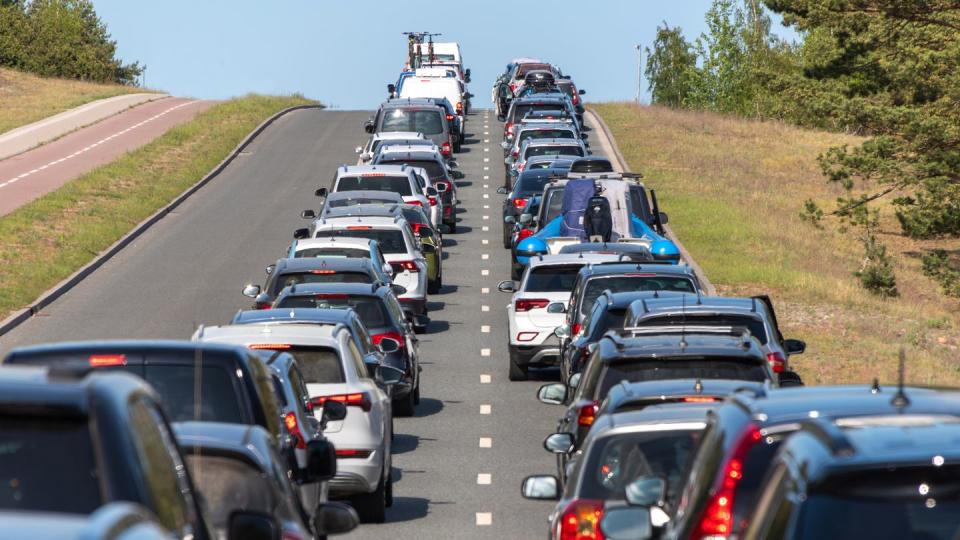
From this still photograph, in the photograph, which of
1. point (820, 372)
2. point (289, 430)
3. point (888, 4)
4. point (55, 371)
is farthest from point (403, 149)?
point (55, 371)

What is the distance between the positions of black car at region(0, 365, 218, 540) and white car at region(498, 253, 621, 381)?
1858 cm

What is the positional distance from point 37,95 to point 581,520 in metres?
75.9

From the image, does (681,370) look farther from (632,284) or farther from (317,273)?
(317,273)

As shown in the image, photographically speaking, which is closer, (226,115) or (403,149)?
(403,149)

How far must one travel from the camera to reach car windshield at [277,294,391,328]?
20.6 meters

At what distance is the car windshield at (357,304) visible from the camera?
20594 mm

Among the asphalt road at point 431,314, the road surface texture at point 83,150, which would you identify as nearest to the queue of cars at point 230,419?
the asphalt road at point 431,314

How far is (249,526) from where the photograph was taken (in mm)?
7395

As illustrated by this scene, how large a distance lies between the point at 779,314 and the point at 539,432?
12.2 meters

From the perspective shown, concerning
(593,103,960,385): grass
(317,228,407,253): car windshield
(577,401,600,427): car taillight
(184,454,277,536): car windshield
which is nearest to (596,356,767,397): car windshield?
(577,401,600,427): car taillight

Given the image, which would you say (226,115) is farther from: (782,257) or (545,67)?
(782,257)

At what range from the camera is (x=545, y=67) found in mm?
78938

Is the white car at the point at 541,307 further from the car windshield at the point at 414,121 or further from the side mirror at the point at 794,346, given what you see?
the car windshield at the point at 414,121

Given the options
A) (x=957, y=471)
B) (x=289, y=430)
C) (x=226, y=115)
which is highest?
(x=957, y=471)
